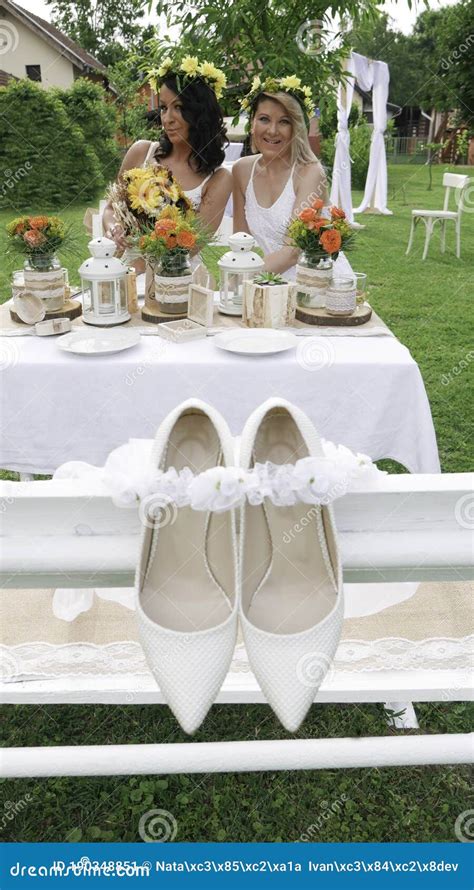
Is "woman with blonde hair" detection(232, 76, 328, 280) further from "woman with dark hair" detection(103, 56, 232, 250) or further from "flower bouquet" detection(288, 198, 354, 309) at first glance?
"flower bouquet" detection(288, 198, 354, 309)

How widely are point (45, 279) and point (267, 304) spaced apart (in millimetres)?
Result: 747

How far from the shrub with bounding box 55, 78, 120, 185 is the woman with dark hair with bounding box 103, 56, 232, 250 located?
12.3 meters

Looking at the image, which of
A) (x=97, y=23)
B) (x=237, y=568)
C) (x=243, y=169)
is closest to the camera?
(x=237, y=568)

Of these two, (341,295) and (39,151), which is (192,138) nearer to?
(341,295)

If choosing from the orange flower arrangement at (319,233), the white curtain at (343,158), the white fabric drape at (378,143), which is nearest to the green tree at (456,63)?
the white fabric drape at (378,143)

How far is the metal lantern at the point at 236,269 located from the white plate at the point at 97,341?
388mm

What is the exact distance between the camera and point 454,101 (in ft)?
74.2

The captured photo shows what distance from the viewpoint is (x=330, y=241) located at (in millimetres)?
2211

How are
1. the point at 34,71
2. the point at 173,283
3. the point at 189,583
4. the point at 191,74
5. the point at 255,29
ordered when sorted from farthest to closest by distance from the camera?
the point at 34,71, the point at 255,29, the point at 191,74, the point at 173,283, the point at 189,583

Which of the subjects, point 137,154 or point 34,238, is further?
point 137,154

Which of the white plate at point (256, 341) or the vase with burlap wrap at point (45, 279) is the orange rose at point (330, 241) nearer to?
the white plate at point (256, 341)

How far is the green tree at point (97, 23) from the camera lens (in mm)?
32031

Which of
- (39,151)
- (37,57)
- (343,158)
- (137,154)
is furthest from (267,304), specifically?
(37,57)

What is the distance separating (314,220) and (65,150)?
13353 millimetres
